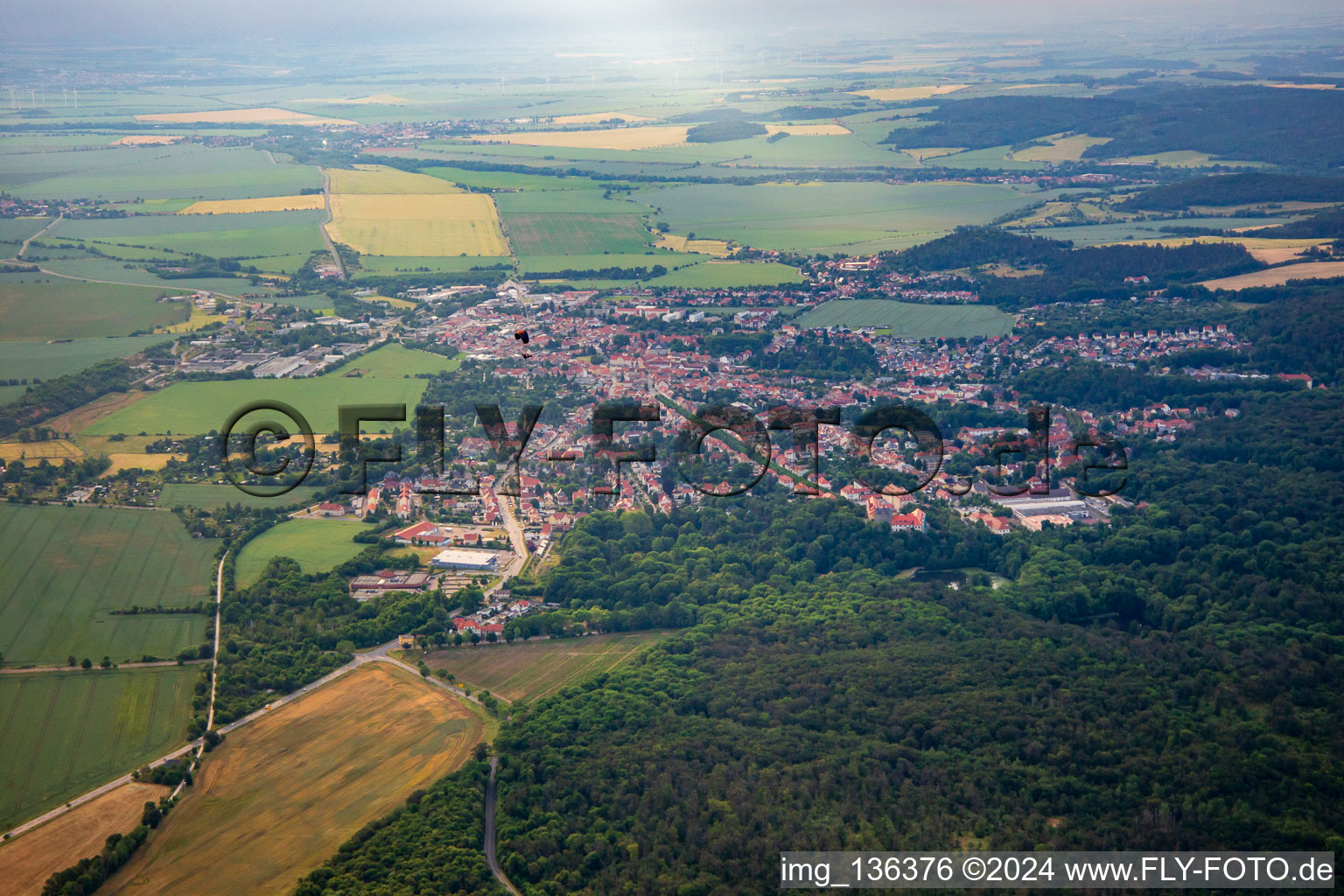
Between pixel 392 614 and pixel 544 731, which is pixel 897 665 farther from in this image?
pixel 392 614

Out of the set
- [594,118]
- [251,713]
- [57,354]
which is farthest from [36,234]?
[594,118]

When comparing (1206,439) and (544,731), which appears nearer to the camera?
(544,731)

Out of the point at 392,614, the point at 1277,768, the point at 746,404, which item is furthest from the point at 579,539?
the point at 1277,768

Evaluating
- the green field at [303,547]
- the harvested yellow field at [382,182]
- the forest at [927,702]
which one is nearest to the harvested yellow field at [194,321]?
the green field at [303,547]

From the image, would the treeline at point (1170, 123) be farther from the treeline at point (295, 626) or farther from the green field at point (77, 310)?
the treeline at point (295, 626)

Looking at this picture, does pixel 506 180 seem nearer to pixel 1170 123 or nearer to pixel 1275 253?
pixel 1275 253

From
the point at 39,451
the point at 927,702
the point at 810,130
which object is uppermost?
the point at 810,130
